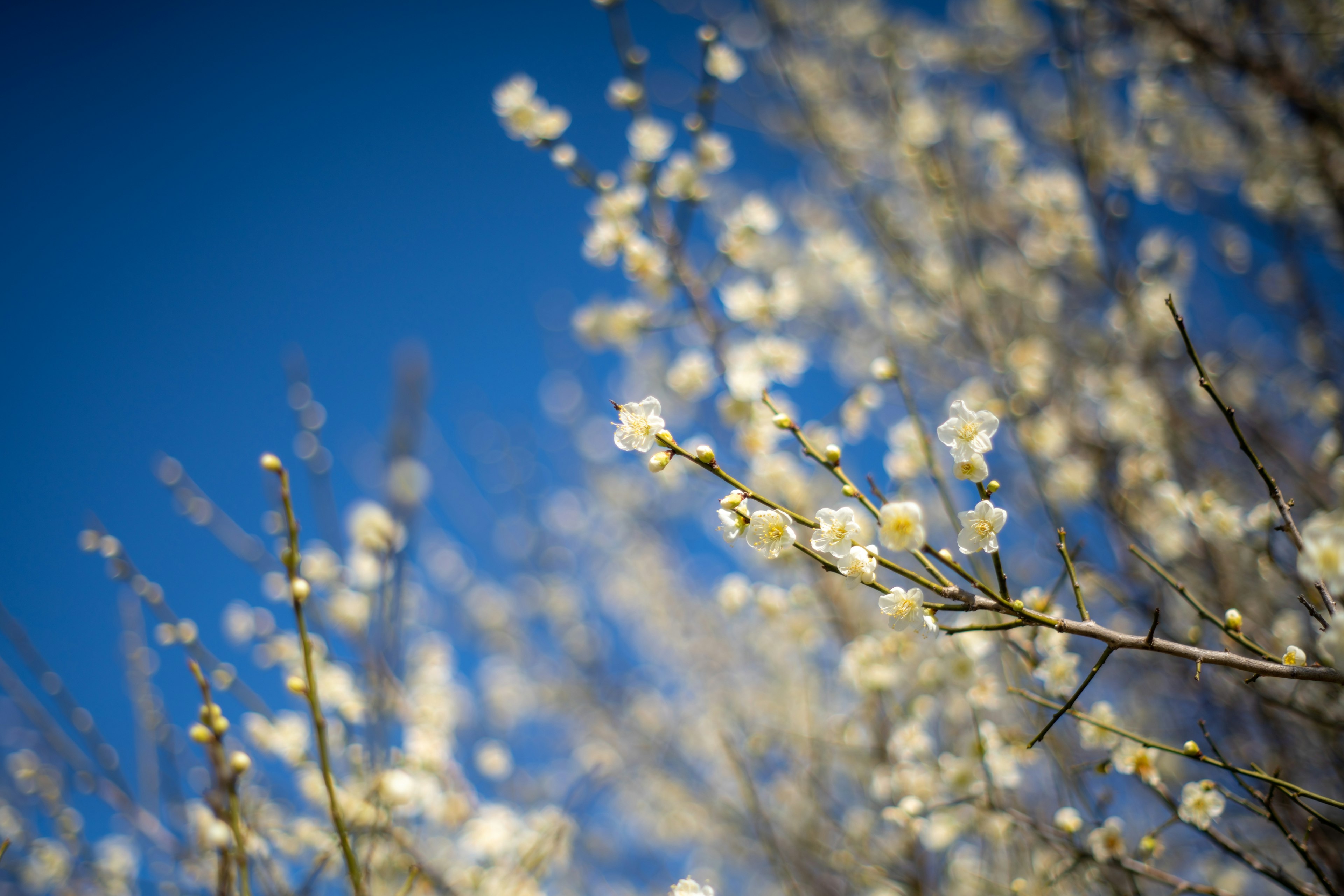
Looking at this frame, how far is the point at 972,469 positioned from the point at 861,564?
0.34 metres

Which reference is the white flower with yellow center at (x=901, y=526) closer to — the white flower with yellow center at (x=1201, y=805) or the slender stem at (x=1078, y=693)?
the slender stem at (x=1078, y=693)

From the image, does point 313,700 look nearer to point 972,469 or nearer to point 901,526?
point 901,526

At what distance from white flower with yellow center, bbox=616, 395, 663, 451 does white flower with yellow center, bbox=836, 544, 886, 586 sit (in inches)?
19.1

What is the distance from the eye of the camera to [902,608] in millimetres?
1410

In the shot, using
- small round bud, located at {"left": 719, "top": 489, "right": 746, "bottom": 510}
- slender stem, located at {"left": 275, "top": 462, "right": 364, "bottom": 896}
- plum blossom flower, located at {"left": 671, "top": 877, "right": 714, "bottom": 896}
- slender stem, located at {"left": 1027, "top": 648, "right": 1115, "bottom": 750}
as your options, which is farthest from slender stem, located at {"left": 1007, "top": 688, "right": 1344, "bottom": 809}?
slender stem, located at {"left": 275, "top": 462, "right": 364, "bottom": 896}

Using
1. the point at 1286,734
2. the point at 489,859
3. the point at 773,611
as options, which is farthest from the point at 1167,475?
the point at 489,859

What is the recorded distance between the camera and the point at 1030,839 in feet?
7.47

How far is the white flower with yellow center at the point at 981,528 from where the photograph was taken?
1.32 metres

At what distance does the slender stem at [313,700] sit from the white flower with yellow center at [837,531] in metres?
1.00

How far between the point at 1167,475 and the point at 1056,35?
6.26ft

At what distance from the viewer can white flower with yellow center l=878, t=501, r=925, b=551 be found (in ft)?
4.20

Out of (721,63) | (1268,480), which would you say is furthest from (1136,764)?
(721,63)

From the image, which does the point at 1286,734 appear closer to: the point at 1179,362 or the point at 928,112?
the point at 1179,362

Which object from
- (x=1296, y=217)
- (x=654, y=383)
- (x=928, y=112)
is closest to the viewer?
(x=1296, y=217)
